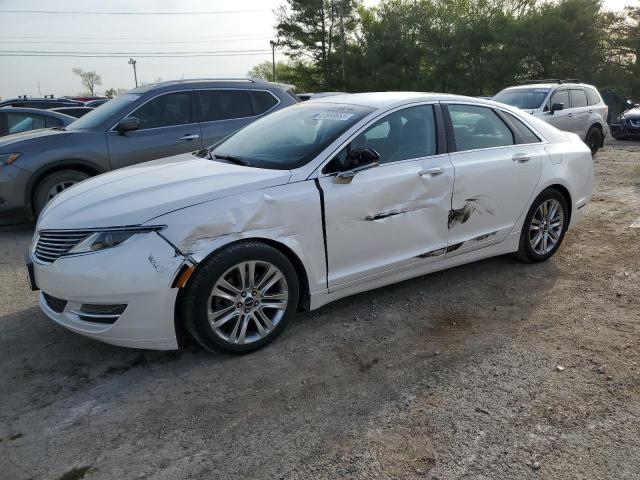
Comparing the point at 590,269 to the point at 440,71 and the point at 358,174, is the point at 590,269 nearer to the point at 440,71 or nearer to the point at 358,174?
the point at 358,174

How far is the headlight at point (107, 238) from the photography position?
3.08 m

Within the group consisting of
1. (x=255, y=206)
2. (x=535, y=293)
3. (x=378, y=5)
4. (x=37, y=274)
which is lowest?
(x=535, y=293)

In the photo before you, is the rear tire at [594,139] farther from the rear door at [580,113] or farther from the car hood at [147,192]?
the car hood at [147,192]

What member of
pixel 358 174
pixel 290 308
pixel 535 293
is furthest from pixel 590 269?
pixel 290 308

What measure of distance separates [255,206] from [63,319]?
1.34m

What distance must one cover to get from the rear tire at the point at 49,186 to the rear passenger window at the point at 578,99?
10.4 m

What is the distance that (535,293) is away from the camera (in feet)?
14.4

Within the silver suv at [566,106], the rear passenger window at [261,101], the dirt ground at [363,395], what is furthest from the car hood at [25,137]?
the silver suv at [566,106]

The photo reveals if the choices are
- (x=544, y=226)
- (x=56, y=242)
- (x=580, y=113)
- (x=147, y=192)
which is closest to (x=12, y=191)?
(x=56, y=242)

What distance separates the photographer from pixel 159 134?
6.84 m

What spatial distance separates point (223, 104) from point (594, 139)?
932cm

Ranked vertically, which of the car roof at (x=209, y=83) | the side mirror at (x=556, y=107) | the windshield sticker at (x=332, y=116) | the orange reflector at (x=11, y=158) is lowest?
the orange reflector at (x=11, y=158)

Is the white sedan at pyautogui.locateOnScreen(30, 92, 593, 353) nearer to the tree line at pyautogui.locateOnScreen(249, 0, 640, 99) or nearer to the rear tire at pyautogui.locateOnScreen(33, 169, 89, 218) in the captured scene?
the rear tire at pyautogui.locateOnScreen(33, 169, 89, 218)

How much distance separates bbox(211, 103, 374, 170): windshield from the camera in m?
3.74
